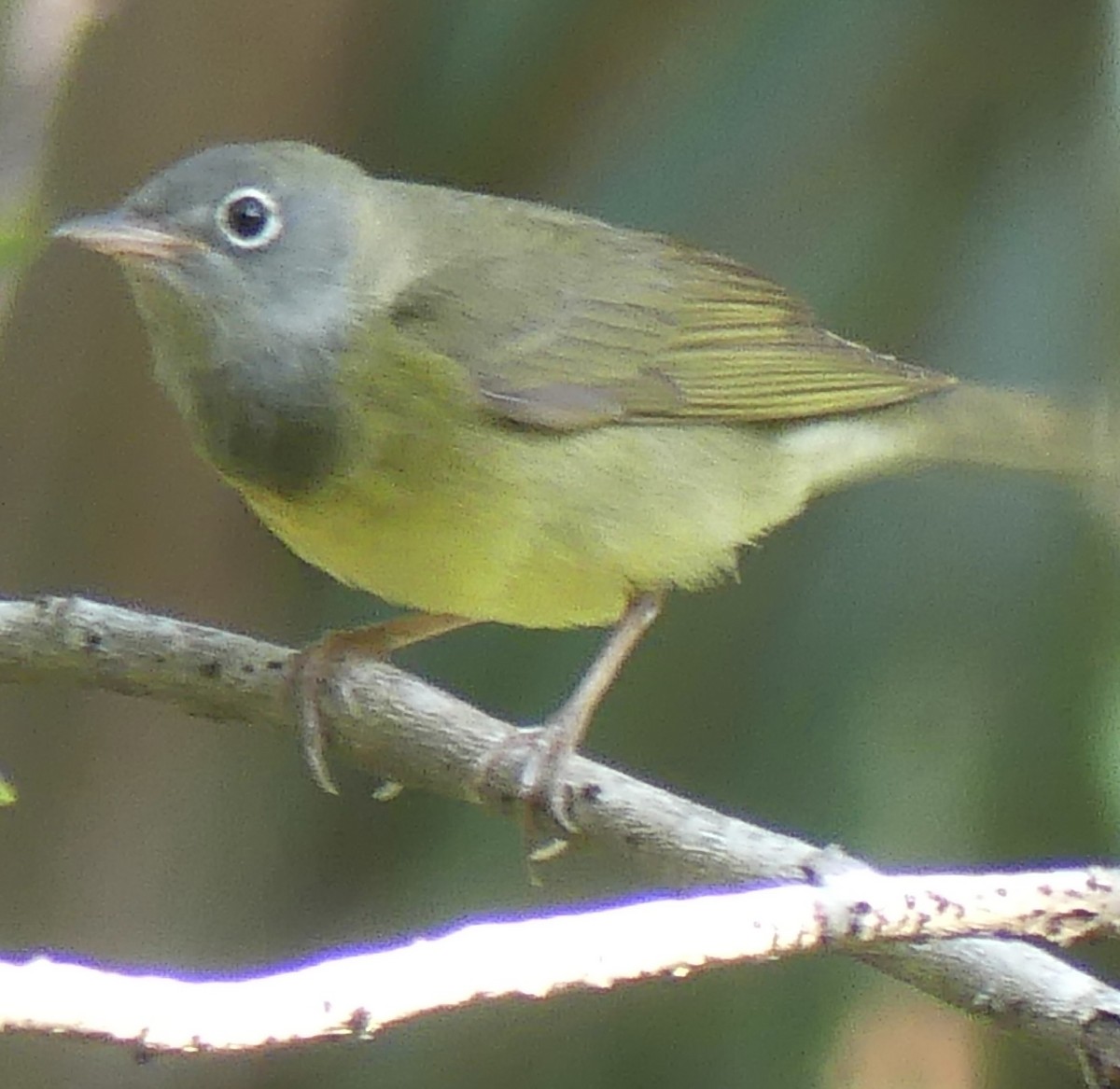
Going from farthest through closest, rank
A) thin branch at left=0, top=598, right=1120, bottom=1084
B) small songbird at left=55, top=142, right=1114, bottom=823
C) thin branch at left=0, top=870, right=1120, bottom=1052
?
1. small songbird at left=55, top=142, right=1114, bottom=823
2. thin branch at left=0, top=598, right=1120, bottom=1084
3. thin branch at left=0, top=870, right=1120, bottom=1052

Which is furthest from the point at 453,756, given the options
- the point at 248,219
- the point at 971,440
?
the point at 971,440

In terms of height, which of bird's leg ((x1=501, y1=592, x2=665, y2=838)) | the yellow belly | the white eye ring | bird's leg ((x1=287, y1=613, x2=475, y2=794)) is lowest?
bird's leg ((x1=287, y1=613, x2=475, y2=794))

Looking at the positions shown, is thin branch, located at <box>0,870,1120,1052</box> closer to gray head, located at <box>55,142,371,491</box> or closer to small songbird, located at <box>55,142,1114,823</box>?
small songbird, located at <box>55,142,1114,823</box>

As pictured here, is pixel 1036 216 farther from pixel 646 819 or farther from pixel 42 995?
pixel 42 995

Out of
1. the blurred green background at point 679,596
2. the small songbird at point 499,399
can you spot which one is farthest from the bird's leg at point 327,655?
the blurred green background at point 679,596

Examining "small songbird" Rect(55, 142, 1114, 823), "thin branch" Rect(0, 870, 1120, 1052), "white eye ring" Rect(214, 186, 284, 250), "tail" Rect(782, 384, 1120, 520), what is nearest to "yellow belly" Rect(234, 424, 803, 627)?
"small songbird" Rect(55, 142, 1114, 823)

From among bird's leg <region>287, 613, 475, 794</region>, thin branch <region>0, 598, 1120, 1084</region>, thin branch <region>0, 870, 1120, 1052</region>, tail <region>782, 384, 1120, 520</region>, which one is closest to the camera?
thin branch <region>0, 870, 1120, 1052</region>

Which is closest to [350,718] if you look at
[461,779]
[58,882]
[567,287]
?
[461,779]

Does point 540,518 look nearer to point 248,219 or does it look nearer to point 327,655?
point 327,655
